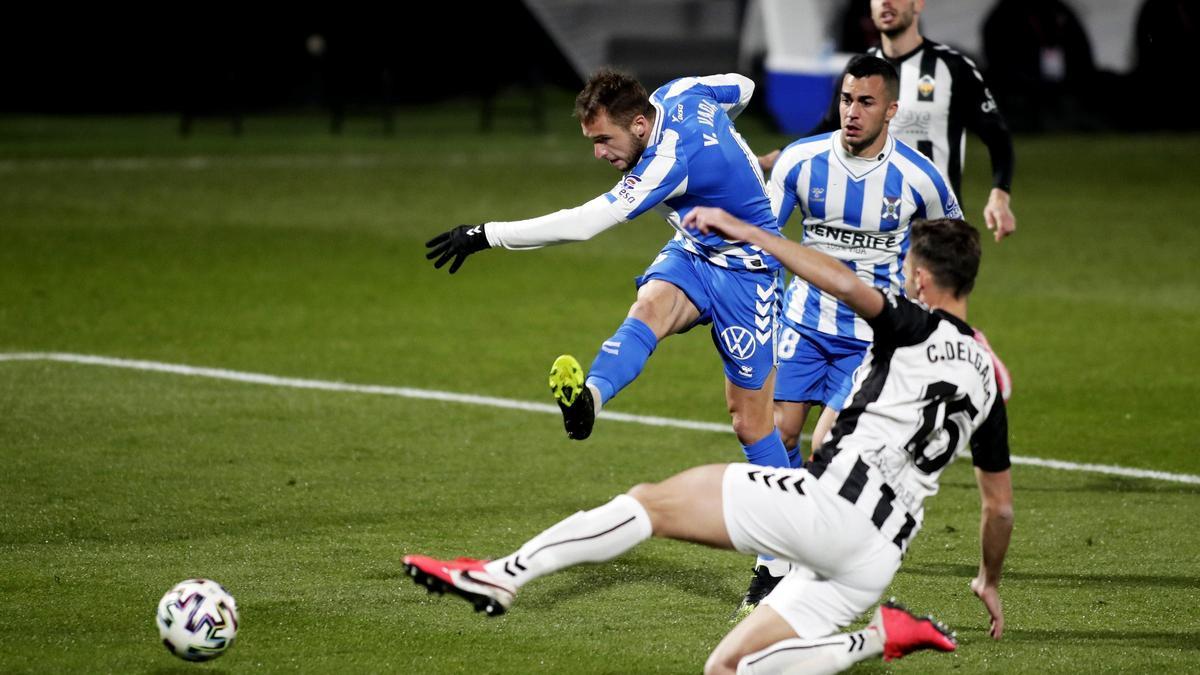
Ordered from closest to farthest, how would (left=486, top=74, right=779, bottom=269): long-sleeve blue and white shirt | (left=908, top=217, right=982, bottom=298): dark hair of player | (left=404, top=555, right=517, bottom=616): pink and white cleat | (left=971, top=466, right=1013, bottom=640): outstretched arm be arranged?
(left=404, top=555, right=517, bottom=616): pink and white cleat
(left=908, top=217, right=982, bottom=298): dark hair of player
(left=971, top=466, right=1013, bottom=640): outstretched arm
(left=486, top=74, right=779, bottom=269): long-sleeve blue and white shirt

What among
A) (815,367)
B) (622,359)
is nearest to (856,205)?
(815,367)

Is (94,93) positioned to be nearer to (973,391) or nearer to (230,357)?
(230,357)

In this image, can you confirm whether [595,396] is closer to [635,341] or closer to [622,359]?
[622,359]

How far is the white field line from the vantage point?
28.8ft

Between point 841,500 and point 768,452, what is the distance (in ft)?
6.29

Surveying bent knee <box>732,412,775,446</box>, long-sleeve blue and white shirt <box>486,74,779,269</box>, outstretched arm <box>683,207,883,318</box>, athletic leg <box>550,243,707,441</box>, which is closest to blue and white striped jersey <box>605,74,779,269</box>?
long-sleeve blue and white shirt <box>486,74,779,269</box>

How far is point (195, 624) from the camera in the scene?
A: 5.32m

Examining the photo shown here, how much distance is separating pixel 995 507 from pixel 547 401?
5.49 m

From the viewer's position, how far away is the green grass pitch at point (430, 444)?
5977 mm

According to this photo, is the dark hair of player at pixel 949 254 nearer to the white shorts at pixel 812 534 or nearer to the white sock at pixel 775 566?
the white shorts at pixel 812 534

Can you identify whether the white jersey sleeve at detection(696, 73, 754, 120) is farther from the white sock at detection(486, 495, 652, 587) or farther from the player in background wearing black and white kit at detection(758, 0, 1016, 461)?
the white sock at detection(486, 495, 652, 587)

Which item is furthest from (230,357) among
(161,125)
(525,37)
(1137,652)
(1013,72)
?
(525,37)

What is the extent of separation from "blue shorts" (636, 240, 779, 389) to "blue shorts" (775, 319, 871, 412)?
526 millimetres

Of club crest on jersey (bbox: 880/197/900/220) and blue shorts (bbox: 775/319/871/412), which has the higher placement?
club crest on jersey (bbox: 880/197/900/220)
